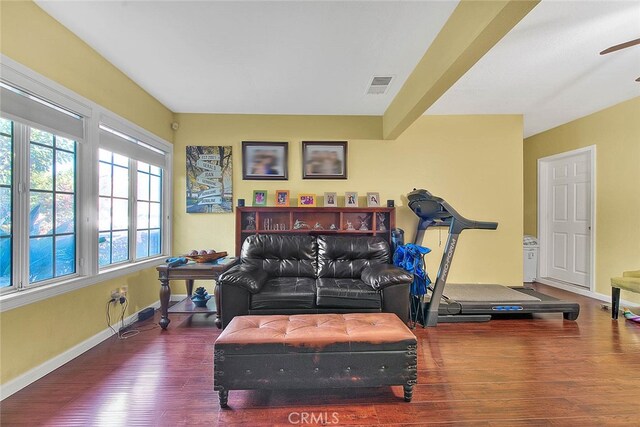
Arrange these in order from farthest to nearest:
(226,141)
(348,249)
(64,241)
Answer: (226,141) < (348,249) < (64,241)

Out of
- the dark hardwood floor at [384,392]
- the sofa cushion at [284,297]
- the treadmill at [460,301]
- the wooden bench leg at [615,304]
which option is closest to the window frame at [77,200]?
the dark hardwood floor at [384,392]

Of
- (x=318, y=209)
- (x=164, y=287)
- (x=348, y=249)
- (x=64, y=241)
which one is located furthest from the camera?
(x=318, y=209)

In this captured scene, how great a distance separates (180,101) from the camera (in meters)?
3.70

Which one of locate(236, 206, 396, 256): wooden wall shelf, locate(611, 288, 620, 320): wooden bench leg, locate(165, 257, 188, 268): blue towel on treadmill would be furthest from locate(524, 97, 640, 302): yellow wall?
locate(165, 257, 188, 268): blue towel on treadmill

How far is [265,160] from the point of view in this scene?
13.5 ft

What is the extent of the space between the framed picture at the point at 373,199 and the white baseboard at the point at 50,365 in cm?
341

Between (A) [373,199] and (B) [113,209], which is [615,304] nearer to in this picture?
(A) [373,199]

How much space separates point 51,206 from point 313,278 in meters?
2.55

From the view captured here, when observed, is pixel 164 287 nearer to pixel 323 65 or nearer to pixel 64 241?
pixel 64 241

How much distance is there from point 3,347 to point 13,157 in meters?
1.31

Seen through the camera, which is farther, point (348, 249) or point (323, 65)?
point (348, 249)

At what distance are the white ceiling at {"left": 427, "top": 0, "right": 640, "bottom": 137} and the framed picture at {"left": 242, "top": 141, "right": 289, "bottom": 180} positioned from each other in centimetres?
228

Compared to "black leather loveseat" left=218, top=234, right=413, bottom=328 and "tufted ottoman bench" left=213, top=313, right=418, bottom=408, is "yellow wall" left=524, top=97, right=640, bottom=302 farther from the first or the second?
"tufted ottoman bench" left=213, top=313, right=418, bottom=408

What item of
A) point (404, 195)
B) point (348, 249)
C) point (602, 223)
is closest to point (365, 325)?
point (348, 249)
